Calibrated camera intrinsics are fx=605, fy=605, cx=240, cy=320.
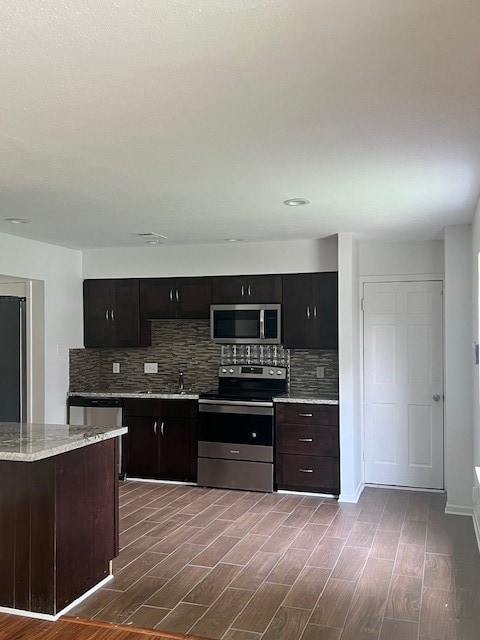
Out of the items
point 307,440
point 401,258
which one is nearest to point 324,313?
point 401,258

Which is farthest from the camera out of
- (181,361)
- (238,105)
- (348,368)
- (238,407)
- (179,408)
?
(181,361)

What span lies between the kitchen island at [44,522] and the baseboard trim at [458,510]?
3036mm

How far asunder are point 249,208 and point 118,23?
102 inches

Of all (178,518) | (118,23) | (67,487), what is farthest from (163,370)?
(118,23)

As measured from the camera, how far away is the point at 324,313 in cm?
577

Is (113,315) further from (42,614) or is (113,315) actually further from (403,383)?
(42,614)

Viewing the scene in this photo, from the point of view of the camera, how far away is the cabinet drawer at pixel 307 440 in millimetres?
5477

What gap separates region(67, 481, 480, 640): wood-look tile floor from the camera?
122 inches

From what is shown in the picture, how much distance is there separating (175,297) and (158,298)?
192 mm

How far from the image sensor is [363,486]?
19.3 feet

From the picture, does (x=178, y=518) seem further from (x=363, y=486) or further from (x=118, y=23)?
(x=118, y=23)

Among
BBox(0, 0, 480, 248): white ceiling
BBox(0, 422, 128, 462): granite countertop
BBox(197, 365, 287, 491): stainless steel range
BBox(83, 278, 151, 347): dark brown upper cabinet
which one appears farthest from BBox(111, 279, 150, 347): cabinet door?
BBox(0, 422, 128, 462): granite countertop

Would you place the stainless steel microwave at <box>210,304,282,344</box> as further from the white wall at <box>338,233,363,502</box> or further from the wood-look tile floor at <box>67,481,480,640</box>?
the wood-look tile floor at <box>67,481,480,640</box>

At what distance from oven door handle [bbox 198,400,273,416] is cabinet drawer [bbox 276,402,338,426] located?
112 millimetres
